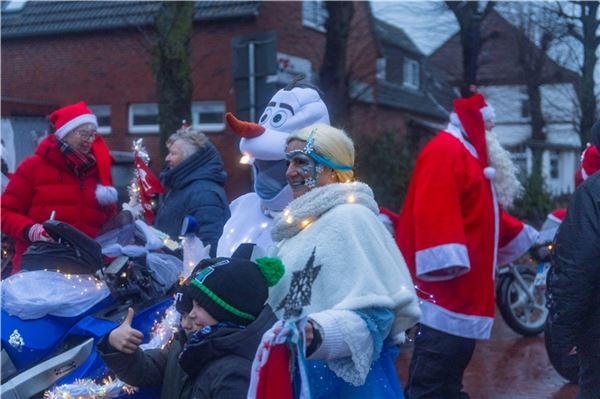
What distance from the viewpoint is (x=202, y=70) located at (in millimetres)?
20719

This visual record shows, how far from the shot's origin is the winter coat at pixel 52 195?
5.91m

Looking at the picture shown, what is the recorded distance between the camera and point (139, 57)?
68.8 feet

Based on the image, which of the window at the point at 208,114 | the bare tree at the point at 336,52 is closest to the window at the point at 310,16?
the window at the point at 208,114

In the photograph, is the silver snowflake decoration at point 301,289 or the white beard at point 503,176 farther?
the white beard at point 503,176

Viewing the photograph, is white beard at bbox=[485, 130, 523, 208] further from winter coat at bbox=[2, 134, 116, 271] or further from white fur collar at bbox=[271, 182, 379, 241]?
white fur collar at bbox=[271, 182, 379, 241]

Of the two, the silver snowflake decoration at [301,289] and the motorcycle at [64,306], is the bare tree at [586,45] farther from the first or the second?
the silver snowflake decoration at [301,289]

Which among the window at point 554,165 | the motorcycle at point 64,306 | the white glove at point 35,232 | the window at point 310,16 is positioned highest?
the window at point 310,16

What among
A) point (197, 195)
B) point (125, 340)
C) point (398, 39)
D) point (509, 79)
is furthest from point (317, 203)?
point (398, 39)

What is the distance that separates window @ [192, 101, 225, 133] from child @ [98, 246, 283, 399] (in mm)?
17881

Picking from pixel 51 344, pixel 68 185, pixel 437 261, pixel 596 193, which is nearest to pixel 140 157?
pixel 68 185

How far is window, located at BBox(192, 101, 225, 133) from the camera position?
68.9 ft

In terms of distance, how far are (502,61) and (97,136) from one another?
1819cm

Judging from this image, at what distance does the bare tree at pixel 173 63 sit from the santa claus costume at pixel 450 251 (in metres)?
5.69

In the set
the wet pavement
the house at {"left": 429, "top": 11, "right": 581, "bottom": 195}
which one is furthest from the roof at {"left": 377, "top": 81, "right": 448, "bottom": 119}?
the wet pavement
